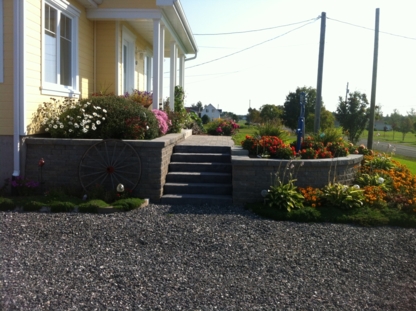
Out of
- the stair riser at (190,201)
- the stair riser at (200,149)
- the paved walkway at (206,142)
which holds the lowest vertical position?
the stair riser at (190,201)

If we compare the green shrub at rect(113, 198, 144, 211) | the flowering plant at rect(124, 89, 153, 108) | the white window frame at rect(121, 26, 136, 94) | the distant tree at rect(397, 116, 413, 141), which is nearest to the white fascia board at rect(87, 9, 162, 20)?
the flowering plant at rect(124, 89, 153, 108)

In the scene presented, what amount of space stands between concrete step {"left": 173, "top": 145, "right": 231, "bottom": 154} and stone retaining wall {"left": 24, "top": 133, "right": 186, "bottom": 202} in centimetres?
136

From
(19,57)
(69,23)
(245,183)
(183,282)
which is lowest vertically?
(183,282)

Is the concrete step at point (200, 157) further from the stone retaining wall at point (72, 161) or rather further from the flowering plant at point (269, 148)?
the stone retaining wall at point (72, 161)

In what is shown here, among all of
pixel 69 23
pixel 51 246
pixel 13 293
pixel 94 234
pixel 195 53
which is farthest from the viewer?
pixel 195 53

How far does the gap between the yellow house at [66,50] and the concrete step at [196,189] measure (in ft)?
8.89

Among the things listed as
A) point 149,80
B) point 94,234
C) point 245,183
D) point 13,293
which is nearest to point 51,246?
point 94,234

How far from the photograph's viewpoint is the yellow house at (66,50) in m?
8.27

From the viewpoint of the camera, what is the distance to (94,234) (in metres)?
6.31

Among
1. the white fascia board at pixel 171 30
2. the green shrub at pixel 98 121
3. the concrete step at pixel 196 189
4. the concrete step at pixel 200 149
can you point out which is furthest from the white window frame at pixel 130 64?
the concrete step at pixel 196 189

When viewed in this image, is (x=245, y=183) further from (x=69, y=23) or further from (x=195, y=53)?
(x=195, y=53)

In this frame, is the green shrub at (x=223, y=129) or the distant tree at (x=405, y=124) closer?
the green shrub at (x=223, y=129)

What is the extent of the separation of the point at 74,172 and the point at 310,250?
15.0 feet

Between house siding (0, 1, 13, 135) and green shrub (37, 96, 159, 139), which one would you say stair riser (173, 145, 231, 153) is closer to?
green shrub (37, 96, 159, 139)
